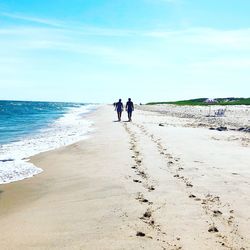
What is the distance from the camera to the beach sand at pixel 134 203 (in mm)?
6254

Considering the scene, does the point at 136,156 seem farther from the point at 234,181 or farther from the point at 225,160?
the point at 234,181

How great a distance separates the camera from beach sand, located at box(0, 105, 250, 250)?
20.5 feet

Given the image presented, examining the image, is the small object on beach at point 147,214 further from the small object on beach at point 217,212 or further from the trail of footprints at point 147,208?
the small object on beach at point 217,212

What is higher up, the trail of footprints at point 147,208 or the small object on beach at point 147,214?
the small object on beach at point 147,214

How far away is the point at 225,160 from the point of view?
13242 millimetres

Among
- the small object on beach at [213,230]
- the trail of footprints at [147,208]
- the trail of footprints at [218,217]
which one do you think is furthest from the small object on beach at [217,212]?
the trail of footprints at [147,208]

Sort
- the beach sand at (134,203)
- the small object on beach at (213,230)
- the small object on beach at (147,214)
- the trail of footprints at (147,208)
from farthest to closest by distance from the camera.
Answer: the small object on beach at (147,214), the small object on beach at (213,230), the beach sand at (134,203), the trail of footprints at (147,208)

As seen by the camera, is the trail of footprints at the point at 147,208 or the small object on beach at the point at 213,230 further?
the small object on beach at the point at 213,230

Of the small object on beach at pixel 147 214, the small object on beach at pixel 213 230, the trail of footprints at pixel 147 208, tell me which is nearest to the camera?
the trail of footprints at pixel 147 208

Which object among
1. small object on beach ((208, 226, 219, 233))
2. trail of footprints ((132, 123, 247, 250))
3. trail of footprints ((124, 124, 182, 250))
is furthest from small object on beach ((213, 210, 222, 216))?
trail of footprints ((124, 124, 182, 250))

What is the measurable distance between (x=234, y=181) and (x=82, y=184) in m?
A: 3.80

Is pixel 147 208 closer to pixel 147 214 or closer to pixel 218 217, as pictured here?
pixel 147 214

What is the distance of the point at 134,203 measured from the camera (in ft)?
26.9

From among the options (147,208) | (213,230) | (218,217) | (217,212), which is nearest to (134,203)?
(147,208)
